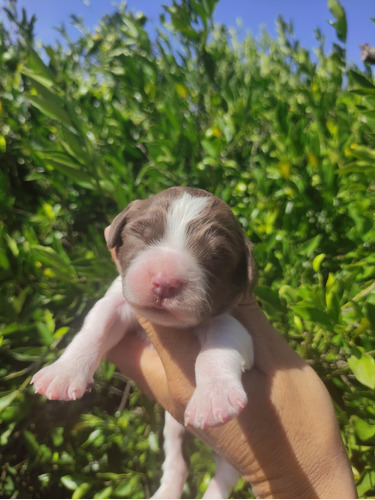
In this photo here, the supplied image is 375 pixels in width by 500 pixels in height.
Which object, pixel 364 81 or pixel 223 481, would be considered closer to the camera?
pixel 364 81

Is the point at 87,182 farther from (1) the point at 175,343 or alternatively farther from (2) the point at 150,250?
(1) the point at 175,343

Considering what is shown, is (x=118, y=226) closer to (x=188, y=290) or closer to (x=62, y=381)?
(x=188, y=290)

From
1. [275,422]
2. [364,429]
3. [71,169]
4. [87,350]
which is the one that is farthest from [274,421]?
[71,169]

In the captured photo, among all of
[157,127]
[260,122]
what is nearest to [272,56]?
[260,122]

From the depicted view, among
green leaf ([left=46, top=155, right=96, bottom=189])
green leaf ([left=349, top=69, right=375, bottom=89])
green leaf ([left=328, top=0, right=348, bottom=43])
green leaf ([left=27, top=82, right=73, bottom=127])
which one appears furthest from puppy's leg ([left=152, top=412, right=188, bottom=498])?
green leaf ([left=328, top=0, right=348, bottom=43])

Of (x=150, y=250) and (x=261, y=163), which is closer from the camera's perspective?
(x=150, y=250)
